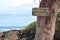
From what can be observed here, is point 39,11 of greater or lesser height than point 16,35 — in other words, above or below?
above

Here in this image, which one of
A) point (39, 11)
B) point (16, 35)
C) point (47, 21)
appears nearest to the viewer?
point (39, 11)

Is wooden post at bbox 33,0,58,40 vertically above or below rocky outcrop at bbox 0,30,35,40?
above

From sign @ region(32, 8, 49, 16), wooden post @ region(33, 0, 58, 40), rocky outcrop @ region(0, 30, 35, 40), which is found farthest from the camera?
rocky outcrop @ region(0, 30, 35, 40)

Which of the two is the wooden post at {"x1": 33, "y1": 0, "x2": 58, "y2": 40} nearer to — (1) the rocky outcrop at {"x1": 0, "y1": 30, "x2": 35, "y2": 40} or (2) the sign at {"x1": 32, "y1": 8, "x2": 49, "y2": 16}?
(2) the sign at {"x1": 32, "y1": 8, "x2": 49, "y2": 16}

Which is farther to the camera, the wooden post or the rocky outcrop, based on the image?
the rocky outcrop

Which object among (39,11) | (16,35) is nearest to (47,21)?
(39,11)

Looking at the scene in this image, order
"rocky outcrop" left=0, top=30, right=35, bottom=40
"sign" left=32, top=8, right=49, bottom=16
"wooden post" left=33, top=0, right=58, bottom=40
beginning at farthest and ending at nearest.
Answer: "rocky outcrop" left=0, top=30, right=35, bottom=40, "wooden post" left=33, top=0, right=58, bottom=40, "sign" left=32, top=8, right=49, bottom=16

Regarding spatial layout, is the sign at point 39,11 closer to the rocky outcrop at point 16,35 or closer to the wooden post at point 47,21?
the wooden post at point 47,21

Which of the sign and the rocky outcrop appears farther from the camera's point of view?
the rocky outcrop

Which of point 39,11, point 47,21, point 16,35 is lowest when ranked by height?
point 16,35

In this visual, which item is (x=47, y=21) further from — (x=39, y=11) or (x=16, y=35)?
(x=16, y=35)

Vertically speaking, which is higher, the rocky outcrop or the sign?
the sign

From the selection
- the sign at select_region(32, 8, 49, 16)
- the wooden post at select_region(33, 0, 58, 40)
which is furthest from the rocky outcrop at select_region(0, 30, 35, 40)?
the sign at select_region(32, 8, 49, 16)

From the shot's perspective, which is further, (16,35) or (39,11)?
(16,35)
